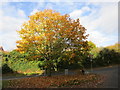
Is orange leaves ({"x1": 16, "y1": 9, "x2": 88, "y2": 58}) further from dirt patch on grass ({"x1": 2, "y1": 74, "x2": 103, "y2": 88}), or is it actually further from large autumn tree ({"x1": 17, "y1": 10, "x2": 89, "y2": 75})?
dirt patch on grass ({"x1": 2, "y1": 74, "x2": 103, "y2": 88})

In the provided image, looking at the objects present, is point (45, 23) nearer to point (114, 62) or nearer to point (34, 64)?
point (34, 64)

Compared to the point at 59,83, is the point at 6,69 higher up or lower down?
higher up

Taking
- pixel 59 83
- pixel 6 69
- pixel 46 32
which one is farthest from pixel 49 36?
pixel 6 69

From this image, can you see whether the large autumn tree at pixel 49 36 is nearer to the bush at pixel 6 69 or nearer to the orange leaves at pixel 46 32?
the orange leaves at pixel 46 32

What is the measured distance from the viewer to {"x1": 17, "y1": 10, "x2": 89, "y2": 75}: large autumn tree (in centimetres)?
902

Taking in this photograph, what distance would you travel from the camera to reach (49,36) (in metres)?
8.85

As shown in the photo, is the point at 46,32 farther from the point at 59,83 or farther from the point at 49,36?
the point at 59,83

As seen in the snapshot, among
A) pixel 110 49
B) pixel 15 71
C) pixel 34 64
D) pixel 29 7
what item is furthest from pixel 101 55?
pixel 29 7

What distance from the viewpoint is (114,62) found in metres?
20.6

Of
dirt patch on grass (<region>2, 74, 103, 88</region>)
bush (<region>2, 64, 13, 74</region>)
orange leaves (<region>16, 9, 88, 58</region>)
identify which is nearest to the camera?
dirt patch on grass (<region>2, 74, 103, 88</region>)

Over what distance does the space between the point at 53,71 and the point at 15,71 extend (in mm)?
4480

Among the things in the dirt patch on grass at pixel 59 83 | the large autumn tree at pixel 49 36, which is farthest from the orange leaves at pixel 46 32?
the dirt patch on grass at pixel 59 83

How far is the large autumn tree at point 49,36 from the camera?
9.02 m

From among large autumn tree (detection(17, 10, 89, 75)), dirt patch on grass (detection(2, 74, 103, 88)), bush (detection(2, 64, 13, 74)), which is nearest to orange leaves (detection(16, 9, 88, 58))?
large autumn tree (detection(17, 10, 89, 75))
